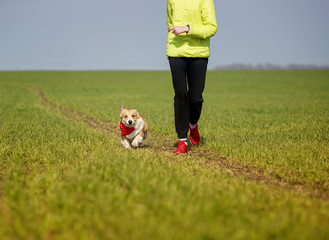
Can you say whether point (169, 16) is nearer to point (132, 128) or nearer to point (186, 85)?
point (186, 85)

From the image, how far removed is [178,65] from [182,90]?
48 cm

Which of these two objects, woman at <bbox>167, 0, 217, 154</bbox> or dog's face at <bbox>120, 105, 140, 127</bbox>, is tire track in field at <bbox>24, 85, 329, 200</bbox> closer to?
dog's face at <bbox>120, 105, 140, 127</bbox>

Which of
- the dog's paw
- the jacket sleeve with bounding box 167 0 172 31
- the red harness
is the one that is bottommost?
the dog's paw

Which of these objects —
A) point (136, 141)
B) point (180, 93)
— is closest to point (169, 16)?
point (180, 93)

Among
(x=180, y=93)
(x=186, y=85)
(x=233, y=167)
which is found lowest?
(x=233, y=167)

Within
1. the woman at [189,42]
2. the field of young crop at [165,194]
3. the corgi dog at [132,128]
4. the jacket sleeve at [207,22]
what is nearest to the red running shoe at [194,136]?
the field of young crop at [165,194]

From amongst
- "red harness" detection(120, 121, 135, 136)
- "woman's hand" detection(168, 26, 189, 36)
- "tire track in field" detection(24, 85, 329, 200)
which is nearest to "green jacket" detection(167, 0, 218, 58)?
"woman's hand" detection(168, 26, 189, 36)

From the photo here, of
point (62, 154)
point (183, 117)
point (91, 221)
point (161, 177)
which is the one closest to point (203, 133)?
point (183, 117)

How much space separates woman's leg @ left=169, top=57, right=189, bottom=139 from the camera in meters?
5.51

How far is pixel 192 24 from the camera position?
5.37 meters

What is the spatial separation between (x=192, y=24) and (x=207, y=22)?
0.98ft

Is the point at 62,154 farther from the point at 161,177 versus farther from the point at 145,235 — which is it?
the point at 145,235

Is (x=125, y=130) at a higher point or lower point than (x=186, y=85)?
lower

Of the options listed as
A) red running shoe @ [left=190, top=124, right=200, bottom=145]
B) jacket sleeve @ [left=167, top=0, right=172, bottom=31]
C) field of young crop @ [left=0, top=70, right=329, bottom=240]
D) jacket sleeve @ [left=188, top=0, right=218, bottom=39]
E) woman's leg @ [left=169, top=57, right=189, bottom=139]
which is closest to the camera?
field of young crop @ [left=0, top=70, right=329, bottom=240]
